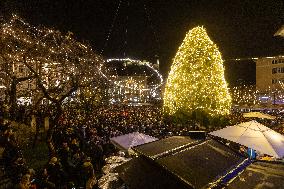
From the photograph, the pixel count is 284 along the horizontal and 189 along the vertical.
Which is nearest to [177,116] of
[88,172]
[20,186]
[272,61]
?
[88,172]

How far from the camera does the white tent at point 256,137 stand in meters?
8.42

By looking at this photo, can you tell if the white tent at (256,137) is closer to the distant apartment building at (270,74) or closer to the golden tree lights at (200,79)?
the golden tree lights at (200,79)

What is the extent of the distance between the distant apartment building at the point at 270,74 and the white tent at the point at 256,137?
50.7 meters

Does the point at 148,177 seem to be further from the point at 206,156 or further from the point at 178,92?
the point at 178,92

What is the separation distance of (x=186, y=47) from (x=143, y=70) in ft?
204

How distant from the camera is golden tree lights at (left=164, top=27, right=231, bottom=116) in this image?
63.6ft

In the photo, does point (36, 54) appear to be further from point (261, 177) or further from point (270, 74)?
point (270, 74)

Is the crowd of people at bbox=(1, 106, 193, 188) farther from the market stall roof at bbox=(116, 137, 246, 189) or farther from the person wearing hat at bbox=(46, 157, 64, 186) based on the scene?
the market stall roof at bbox=(116, 137, 246, 189)

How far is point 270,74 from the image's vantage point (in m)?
57.7

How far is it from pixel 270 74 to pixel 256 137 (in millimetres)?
53029

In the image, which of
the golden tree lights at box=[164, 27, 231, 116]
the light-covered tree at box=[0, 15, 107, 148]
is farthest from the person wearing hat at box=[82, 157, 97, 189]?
the golden tree lights at box=[164, 27, 231, 116]

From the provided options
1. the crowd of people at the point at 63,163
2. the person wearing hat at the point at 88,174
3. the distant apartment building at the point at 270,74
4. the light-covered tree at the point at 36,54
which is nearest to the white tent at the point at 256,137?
the person wearing hat at the point at 88,174

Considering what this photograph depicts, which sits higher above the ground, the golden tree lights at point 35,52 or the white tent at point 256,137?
the golden tree lights at point 35,52

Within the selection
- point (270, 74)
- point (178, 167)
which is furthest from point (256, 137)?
point (270, 74)
